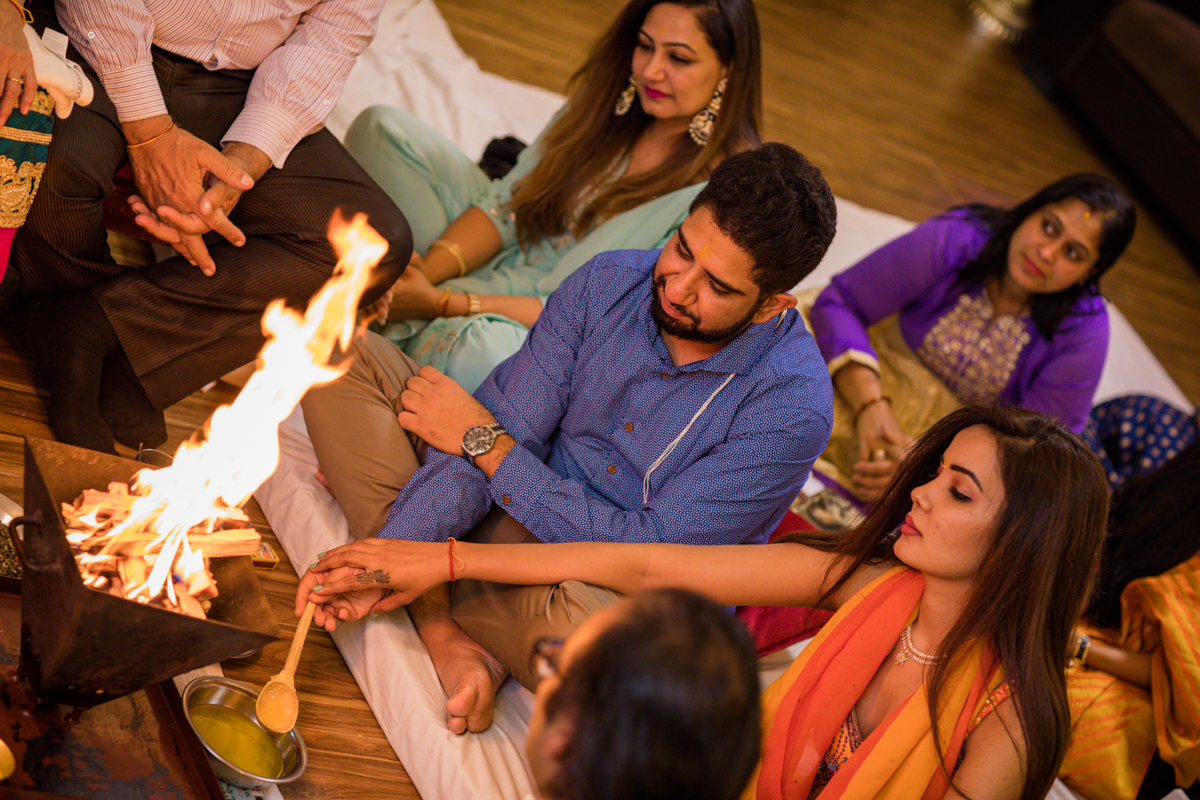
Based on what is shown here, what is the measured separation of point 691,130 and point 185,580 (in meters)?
1.74

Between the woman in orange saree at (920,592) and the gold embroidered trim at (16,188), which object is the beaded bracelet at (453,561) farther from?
the gold embroidered trim at (16,188)

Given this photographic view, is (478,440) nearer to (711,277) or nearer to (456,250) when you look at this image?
(711,277)

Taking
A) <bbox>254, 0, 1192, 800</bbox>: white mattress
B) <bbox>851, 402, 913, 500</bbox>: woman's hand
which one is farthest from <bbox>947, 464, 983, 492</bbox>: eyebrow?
<bbox>851, 402, 913, 500</bbox>: woman's hand

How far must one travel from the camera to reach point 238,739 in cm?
154

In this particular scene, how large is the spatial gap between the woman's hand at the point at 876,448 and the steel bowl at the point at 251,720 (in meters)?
1.77

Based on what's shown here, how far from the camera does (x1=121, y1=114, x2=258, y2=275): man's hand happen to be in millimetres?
1909

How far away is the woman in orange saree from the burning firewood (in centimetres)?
31

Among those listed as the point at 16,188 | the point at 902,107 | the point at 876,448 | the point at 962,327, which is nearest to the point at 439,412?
the point at 16,188

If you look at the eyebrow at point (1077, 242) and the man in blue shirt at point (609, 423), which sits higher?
the eyebrow at point (1077, 242)

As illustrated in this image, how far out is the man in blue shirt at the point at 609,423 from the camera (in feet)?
5.87

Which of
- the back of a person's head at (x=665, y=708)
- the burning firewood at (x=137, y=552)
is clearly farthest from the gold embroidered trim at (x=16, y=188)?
the back of a person's head at (x=665, y=708)

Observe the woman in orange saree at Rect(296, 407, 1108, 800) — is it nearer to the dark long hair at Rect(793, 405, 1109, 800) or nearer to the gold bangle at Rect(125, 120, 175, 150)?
the dark long hair at Rect(793, 405, 1109, 800)

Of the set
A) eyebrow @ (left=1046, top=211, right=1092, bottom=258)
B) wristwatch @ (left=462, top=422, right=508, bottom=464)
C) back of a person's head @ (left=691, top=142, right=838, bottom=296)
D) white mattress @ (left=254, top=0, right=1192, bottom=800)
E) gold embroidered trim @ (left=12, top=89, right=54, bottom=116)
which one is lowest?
white mattress @ (left=254, top=0, right=1192, bottom=800)

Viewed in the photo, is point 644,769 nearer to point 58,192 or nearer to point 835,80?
point 58,192
